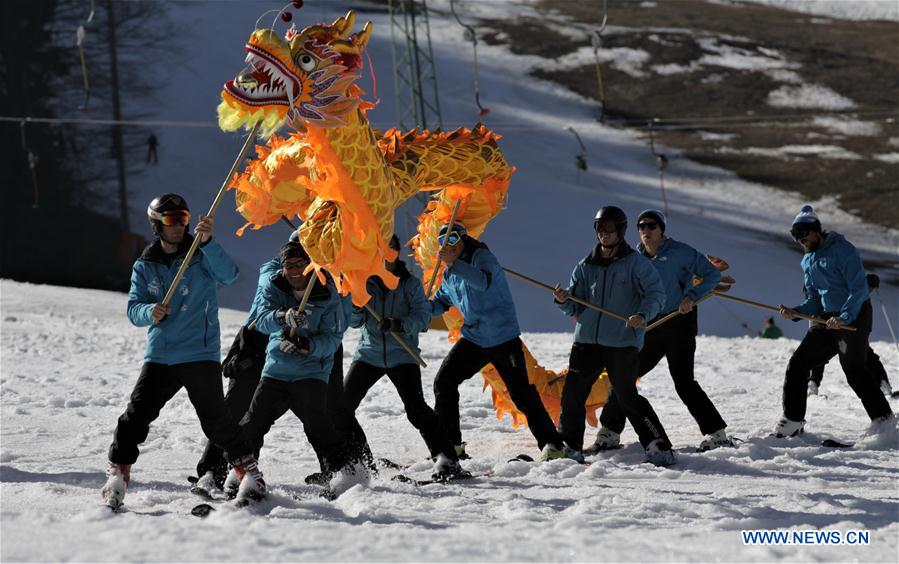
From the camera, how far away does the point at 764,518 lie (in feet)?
18.7

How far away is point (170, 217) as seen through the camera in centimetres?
586

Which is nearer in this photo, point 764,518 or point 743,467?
point 764,518

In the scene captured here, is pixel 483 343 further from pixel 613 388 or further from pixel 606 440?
pixel 606 440

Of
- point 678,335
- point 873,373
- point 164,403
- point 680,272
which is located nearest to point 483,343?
point 678,335

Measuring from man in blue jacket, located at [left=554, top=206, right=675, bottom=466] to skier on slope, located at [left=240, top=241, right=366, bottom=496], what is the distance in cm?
179

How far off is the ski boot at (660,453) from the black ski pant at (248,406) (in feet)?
5.86

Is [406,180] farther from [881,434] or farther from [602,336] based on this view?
[881,434]

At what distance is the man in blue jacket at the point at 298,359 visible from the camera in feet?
20.1

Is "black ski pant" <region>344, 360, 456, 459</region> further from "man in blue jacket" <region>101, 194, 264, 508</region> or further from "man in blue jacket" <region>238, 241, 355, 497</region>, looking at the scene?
"man in blue jacket" <region>101, 194, 264, 508</region>

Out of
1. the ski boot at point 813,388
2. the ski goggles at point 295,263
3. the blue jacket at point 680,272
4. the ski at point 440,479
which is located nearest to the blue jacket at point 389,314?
the ski at point 440,479

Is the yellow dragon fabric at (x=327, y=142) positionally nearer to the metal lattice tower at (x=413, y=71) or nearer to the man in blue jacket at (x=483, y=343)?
the man in blue jacket at (x=483, y=343)

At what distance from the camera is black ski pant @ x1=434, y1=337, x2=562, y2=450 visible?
7328 mm

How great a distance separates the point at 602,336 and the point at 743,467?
120 cm

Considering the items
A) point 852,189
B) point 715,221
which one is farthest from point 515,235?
point 852,189
